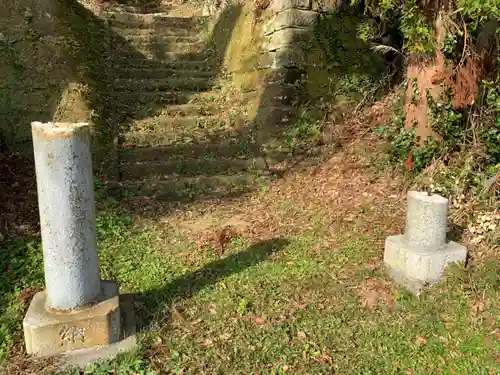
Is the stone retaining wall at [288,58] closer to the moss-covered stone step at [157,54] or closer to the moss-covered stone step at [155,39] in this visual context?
the moss-covered stone step at [157,54]

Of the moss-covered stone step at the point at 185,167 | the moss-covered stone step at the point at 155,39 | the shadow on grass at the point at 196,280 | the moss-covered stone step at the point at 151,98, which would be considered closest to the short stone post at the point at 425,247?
the shadow on grass at the point at 196,280

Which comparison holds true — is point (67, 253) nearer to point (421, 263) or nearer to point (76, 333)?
point (76, 333)

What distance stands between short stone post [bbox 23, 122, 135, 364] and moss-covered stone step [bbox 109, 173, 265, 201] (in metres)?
2.86

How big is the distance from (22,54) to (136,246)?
454cm

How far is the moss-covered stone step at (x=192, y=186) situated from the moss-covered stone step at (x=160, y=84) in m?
2.82

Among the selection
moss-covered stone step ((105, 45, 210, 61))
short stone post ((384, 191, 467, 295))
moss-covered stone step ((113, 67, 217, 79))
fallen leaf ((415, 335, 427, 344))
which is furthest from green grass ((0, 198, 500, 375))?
moss-covered stone step ((105, 45, 210, 61))

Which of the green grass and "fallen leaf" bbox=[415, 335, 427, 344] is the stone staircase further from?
"fallen leaf" bbox=[415, 335, 427, 344]

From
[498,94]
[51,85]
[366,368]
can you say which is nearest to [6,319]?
[366,368]

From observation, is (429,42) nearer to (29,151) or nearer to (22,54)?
(29,151)

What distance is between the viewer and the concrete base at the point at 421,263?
380cm

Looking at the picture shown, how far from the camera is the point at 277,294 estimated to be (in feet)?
12.3

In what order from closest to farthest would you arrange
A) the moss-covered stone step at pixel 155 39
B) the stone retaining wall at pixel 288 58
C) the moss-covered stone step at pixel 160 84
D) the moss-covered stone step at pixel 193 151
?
the moss-covered stone step at pixel 193 151 < the stone retaining wall at pixel 288 58 < the moss-covered stone step at pixel 160 84 < the moss-covered stone step at pixel 155 39

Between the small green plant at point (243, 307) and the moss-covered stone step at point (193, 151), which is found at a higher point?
the moss-covered stone step at point (193, 151)

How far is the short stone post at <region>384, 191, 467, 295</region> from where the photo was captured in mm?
3801
